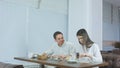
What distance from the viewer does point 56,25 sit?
5.05 metres

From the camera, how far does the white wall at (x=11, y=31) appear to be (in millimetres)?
3922

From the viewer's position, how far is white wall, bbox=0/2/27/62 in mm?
3922

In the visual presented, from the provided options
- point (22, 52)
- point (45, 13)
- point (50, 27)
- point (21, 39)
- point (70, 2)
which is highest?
point (70, 2)

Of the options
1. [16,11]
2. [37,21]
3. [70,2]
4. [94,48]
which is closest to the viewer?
[94,48]

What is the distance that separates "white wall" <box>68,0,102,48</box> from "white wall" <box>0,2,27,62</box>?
153 cm

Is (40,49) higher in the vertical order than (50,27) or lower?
lower

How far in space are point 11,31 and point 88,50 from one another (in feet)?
5.59

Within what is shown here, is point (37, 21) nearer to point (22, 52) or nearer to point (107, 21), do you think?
point (22, 52)

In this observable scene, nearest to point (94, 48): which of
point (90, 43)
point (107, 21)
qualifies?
point (90, 43)

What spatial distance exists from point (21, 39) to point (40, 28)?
58 cm

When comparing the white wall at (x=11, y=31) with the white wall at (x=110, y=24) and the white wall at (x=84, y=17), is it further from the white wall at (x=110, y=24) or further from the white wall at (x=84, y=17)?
the white wall at (x=110, y=24)

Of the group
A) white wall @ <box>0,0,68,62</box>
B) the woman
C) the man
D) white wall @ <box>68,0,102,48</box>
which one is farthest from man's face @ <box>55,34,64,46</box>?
white wall @ <box>68,0,102,48</box>

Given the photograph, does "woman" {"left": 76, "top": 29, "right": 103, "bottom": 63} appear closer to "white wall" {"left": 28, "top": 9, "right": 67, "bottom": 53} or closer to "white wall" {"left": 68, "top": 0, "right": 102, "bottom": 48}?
"white wall" {"left": 28, "top": 9, "right": 67, "bottom": 53}

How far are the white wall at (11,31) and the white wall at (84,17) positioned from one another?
1530mm
